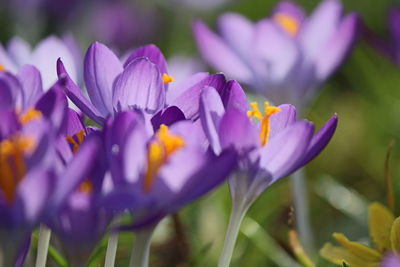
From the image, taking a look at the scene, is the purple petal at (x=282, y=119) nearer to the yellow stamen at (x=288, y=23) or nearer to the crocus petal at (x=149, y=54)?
the crocus petal at (x=149, y=54)

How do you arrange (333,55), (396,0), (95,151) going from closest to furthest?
(95,151) < (333,55) < (396,0)

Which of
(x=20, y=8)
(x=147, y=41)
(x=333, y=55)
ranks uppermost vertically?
(x=333, y=55)

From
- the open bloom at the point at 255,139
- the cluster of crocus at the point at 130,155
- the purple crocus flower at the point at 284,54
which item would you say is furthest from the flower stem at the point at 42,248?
the purple crocus flower at the point at 284,54

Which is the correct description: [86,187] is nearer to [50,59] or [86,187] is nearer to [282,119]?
[282,119]

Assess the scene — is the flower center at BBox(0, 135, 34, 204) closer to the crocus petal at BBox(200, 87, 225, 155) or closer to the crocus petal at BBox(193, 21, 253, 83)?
the crocus petal at BBox(200, 87, 225, 155)

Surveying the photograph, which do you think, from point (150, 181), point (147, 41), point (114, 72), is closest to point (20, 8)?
point (147, 41)

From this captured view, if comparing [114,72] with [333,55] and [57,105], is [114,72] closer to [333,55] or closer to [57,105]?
[57,105]

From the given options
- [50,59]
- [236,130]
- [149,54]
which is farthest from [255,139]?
[50,59]
